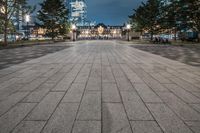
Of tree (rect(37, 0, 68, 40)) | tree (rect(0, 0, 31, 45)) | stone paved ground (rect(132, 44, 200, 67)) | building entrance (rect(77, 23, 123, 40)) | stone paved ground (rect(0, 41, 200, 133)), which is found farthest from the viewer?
building entrance (rect(77, 23, 123, 40))

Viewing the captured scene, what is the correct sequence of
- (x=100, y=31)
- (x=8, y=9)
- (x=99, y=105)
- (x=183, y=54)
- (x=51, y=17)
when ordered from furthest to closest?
(x=100, y=31)
(x=51, y=17)
(x=8, y=9)
(x=183, y=54)
(x=99, y=105)

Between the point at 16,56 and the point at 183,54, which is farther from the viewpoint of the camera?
the point at 183,54

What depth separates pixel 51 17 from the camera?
64562mm

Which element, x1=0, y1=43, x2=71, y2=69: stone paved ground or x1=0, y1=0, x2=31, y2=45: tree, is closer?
x1=0, y1=43, x2=71, y2=69: stone paved ground

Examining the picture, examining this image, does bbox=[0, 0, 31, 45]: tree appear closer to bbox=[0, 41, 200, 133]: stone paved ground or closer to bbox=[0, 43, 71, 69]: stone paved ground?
bbox=[0, 43, 71, 69]: stone paved ground

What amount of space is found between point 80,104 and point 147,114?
1.65 metres

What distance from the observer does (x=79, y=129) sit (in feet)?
13.9

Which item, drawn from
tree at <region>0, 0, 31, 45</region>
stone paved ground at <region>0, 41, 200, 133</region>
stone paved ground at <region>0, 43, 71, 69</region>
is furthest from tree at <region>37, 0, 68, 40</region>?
stone paved ground at <region>0, 41, 200, 133</region>

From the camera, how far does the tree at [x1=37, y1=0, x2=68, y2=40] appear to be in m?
62.7

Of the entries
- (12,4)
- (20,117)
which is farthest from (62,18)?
(20,117)

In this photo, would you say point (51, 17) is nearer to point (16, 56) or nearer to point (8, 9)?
point (8, 9)

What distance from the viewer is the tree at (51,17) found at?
206 ft

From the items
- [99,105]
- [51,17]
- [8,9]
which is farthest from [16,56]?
[51,17]

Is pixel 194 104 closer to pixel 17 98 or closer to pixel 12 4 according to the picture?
pixel 17 98
